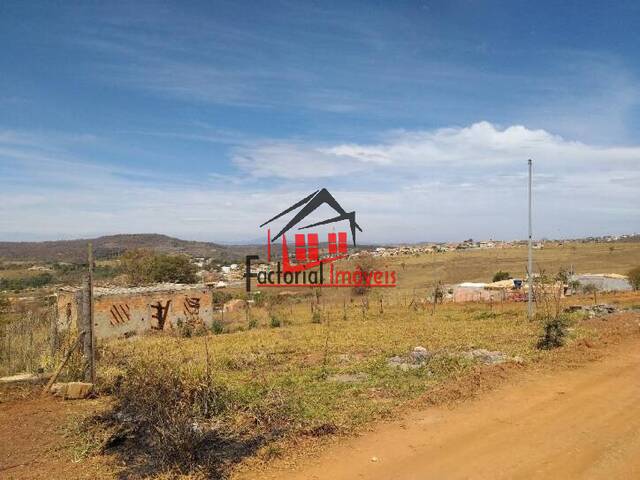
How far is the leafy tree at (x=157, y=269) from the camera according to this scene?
33.8m

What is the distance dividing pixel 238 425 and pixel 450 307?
58.7 feet

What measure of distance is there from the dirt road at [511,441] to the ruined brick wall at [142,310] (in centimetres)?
1409

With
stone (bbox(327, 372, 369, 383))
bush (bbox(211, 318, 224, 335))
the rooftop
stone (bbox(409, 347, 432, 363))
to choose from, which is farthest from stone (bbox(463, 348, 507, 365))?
the rooftop

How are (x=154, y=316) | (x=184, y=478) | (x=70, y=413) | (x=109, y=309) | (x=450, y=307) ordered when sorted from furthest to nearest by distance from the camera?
(x=450, y=307) → (x=154, y=316) → (x=109, y=309) → (x=70, y=413) → (x=184, y=478)

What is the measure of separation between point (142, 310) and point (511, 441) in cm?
1581

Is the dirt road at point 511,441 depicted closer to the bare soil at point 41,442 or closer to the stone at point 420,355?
the bare soil at point 41,442

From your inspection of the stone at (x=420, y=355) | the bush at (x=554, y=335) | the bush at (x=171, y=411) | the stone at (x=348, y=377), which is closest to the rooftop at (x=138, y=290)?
the bush at (x=171, y=411)

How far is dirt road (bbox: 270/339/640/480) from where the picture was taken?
508 cm

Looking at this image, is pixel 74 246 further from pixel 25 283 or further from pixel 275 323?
pixel 275 323

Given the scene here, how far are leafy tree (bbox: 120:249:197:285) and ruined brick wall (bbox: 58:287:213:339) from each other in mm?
13636

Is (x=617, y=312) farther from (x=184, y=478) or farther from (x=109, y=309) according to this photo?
(x=109, y=309)

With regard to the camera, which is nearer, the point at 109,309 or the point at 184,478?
the point at 184,478

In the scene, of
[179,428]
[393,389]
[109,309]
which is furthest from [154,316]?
[179,428]

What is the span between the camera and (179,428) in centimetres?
544
